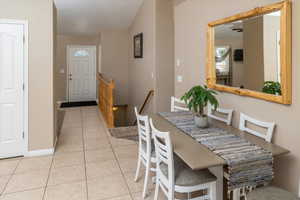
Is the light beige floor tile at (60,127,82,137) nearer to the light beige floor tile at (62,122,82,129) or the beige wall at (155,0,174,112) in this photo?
the light beige floor tile at (62,122,82,129)

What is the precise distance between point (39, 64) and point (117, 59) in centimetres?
407

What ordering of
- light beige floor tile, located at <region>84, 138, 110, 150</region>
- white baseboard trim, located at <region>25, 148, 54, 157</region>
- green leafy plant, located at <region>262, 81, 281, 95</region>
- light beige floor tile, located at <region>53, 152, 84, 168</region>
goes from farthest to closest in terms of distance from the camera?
light beige floor tile, located at <region>84, 138, 110, 150</region>
white baseboard trim, located at <region>25, 148, 54, 157</region>
light beige floor tile, located at <region>53, 152, 84, 168</region>
green leafy plant, located at <region>262, 81, 281, 95</region>

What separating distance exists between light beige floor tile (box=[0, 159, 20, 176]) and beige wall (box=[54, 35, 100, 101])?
4719mm

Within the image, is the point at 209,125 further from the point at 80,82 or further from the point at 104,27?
the point at 80,82

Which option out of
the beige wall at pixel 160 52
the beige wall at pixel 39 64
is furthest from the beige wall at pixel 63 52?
the beige wall at pixel 39 64

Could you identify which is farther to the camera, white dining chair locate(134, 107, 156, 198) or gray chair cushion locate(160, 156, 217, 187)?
white dining chair locate(134, 107, 156, 198)

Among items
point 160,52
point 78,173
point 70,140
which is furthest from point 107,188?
point 160,52

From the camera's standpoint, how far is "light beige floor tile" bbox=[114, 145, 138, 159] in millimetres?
3426

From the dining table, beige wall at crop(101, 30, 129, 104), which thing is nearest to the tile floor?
the dining table

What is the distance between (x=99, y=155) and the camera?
3.43 metres

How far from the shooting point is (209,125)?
2.35 metres

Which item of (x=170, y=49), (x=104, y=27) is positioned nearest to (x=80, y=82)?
(x=104, y=27)

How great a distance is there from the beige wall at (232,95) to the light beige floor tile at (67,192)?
1.88m

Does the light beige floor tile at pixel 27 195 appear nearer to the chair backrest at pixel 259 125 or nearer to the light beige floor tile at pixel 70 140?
the light beige floor tile at pixel 70 140
